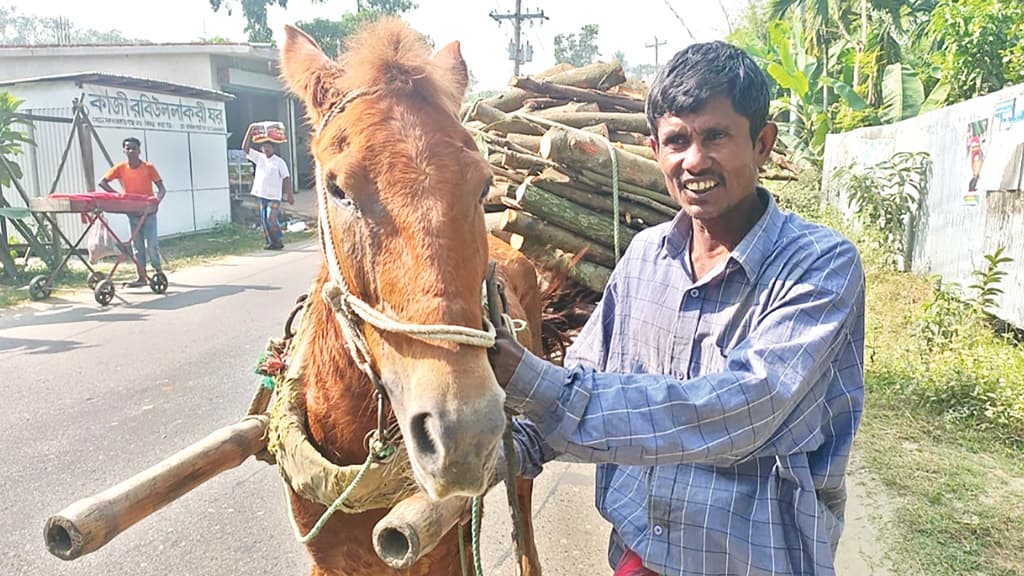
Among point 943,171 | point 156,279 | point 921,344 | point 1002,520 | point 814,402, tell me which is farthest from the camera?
point 156,279

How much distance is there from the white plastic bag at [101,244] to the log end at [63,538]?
8.82m

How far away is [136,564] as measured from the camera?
344 cm

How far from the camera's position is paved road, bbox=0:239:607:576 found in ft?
11.6

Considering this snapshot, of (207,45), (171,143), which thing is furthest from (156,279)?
(207,45)

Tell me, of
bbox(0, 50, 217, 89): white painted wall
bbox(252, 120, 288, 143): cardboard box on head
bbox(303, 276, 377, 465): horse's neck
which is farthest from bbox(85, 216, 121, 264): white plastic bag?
bbox(0, 50, 217, 89): white painted wall

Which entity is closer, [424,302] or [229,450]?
[424,302]

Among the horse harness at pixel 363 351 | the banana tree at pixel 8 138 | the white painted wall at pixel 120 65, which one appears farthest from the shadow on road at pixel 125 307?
the white painted wall at pixel 120 65

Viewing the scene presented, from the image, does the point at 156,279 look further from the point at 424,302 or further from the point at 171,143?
the point at 424,302

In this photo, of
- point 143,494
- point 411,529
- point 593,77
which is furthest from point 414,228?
point 593,77

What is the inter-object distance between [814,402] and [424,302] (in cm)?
90

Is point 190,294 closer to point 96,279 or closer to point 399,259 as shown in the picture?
point 96,279

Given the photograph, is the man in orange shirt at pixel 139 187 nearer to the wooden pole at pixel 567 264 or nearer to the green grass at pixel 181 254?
the green grass at pixel 181 254

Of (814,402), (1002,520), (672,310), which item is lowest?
(1002,520)

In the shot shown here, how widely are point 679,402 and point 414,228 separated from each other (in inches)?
26.2
